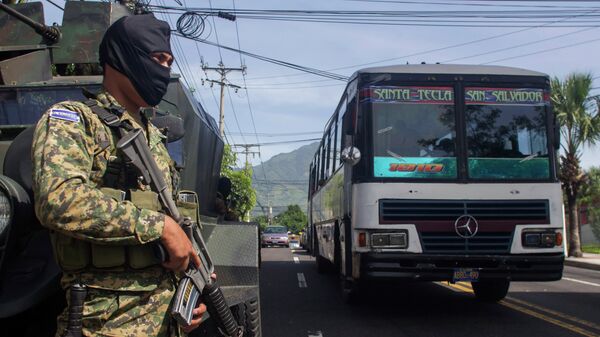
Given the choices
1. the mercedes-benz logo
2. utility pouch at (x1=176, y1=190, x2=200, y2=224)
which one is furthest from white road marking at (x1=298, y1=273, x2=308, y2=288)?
utility pouch at (x1=176, y1=190, x2=200, y2=224)

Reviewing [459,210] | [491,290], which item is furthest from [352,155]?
[491,290]

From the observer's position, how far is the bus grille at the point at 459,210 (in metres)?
6.87

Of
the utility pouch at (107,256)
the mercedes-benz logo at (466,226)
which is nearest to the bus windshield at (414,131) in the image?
the mercedes-benz logo at (466,226)

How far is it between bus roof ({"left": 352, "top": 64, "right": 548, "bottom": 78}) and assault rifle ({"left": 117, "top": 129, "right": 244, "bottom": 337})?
5.43 meters

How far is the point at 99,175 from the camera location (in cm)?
206

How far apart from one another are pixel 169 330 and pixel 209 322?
2.11 ft

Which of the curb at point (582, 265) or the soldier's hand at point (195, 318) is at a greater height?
the soldier's hand at point (195, 318)

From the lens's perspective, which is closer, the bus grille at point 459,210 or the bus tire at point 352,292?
the bus grille at point 459,210

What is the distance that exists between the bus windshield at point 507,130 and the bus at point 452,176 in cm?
1

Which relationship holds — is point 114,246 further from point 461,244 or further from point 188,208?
point 461,244

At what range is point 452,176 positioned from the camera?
7.10 metres

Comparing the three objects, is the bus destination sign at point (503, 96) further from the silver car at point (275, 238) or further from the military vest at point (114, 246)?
the silver car at point (275, 238)

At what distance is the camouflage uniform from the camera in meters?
1.83

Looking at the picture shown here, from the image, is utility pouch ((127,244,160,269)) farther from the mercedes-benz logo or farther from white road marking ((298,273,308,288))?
white road marking ((298,273,308,288))
